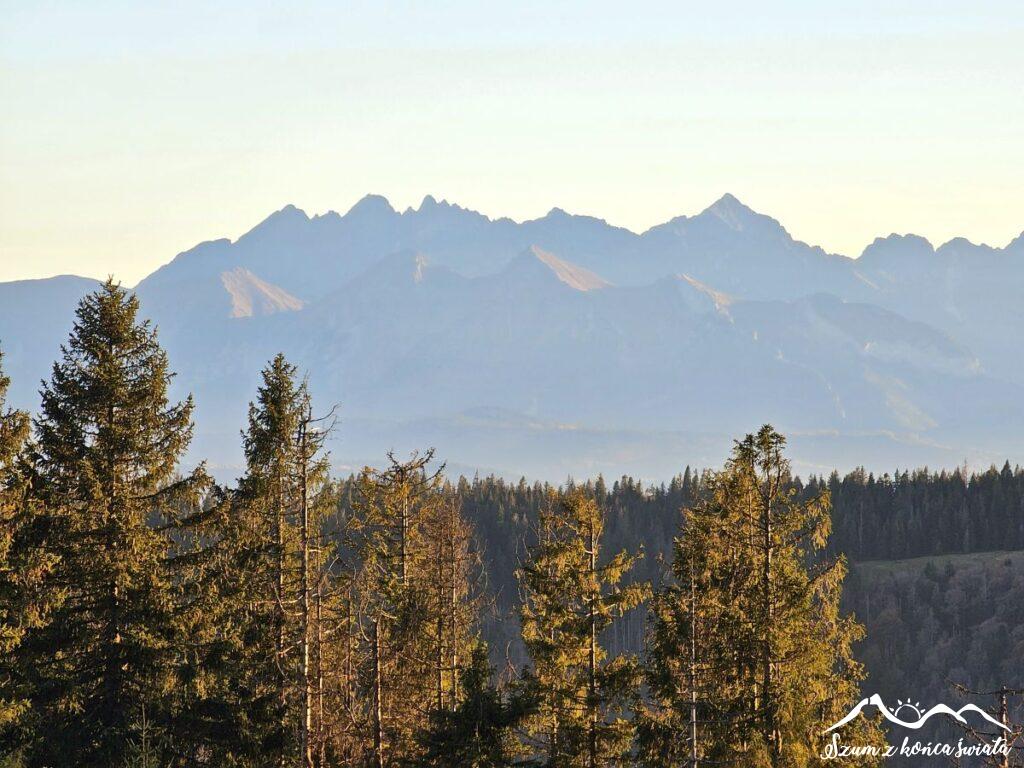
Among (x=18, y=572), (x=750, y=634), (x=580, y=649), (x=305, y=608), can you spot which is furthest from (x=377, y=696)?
(x=750, y=634)

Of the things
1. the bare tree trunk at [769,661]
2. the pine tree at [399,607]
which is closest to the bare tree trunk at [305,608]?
the pine tree at [399,607]

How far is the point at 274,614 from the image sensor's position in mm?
35875

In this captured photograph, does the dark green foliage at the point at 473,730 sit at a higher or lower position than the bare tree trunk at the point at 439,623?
lower

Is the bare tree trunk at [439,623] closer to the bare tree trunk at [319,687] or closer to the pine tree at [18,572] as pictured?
the bare tree trunk at [319,687]

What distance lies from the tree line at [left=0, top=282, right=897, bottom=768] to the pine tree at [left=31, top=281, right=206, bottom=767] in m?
0.05

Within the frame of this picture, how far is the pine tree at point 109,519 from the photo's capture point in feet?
115

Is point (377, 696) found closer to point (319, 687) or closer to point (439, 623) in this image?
point (319, 687)

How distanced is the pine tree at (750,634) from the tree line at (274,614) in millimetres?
63

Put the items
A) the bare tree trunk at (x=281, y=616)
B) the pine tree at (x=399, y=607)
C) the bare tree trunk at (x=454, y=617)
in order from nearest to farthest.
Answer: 1. the bare tree trunk at (x=281, y=616)
2. the pine tree at (x=399, y=607)
3. the bare tree trunk at (x=454, y=617)

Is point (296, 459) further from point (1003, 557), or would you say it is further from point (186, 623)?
point (1003, 557)

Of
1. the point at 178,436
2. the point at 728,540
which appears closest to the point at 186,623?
the point at 178,436

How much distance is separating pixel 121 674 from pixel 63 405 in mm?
6694

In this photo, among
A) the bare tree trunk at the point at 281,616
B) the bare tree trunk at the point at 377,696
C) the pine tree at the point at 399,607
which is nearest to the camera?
the bare tree trunk at the point at 377,696

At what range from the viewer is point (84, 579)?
35.3m
